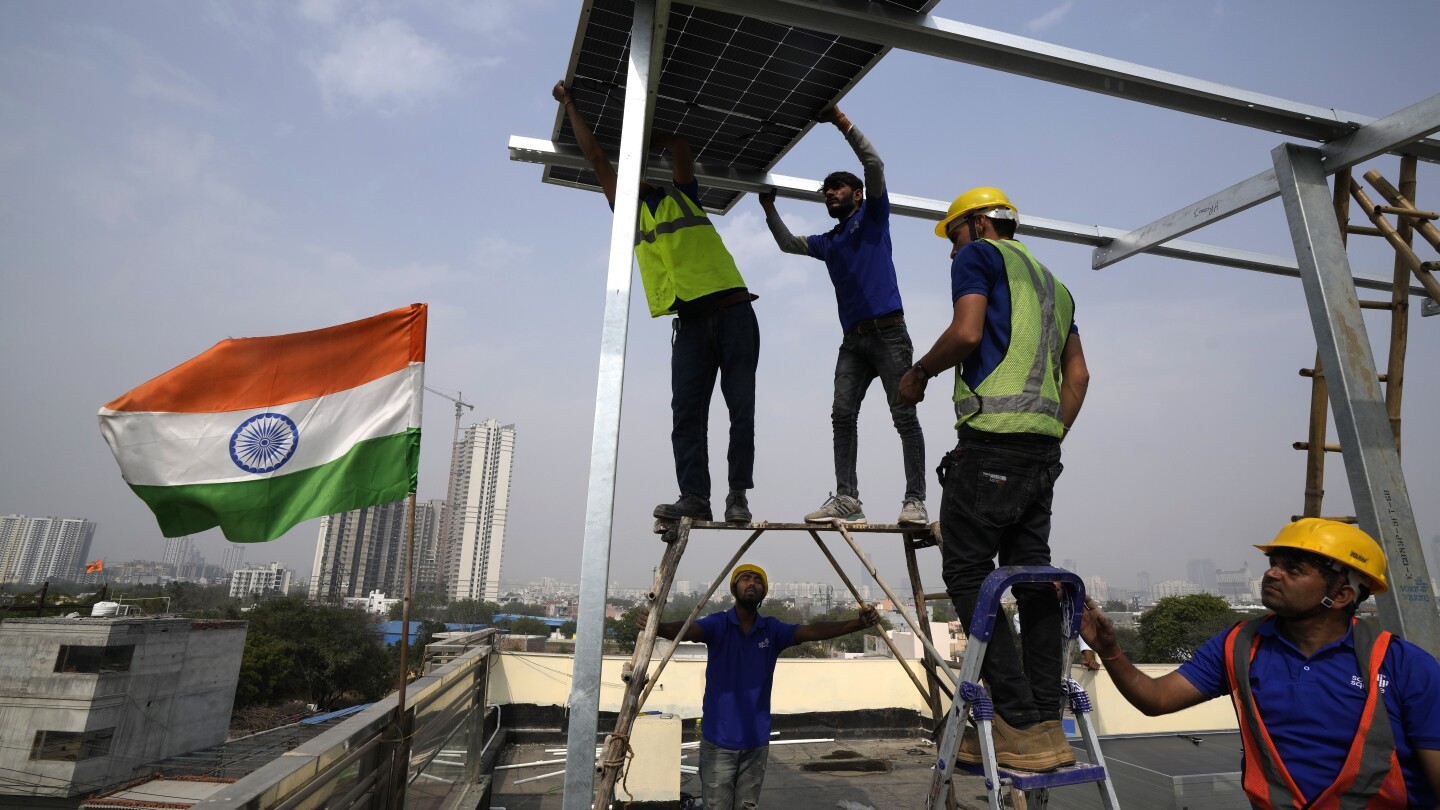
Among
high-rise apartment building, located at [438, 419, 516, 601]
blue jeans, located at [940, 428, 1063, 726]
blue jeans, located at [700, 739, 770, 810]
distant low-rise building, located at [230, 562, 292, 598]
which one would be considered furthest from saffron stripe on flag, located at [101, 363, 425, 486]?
distant low-rise building, located at [230, 562, 292, 598]

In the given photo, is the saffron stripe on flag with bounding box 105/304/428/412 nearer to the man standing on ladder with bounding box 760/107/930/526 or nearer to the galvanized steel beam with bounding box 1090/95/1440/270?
the man standing on ladder with bounding box 760/107/930/526

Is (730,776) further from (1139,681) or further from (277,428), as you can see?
(277,428)

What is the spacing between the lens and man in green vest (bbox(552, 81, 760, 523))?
15.0 ft

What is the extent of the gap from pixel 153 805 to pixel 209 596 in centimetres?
7785

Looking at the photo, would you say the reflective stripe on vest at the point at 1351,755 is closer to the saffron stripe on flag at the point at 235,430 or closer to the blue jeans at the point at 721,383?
the blue jeans at the point at 721,383

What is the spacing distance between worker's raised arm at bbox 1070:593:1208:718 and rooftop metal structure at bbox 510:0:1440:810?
1836 mm

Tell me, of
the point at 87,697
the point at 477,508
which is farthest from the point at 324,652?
the point at 477,508

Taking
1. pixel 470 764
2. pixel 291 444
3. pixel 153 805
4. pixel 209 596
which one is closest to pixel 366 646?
pixel 153 805

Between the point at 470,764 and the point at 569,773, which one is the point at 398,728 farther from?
the point at 470,764

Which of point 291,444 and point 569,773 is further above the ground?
point 291,444

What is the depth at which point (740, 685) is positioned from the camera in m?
5.99

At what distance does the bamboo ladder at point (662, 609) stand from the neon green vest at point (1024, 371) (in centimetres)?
123

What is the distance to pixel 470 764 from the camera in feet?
30.6

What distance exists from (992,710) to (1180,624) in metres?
73.8
